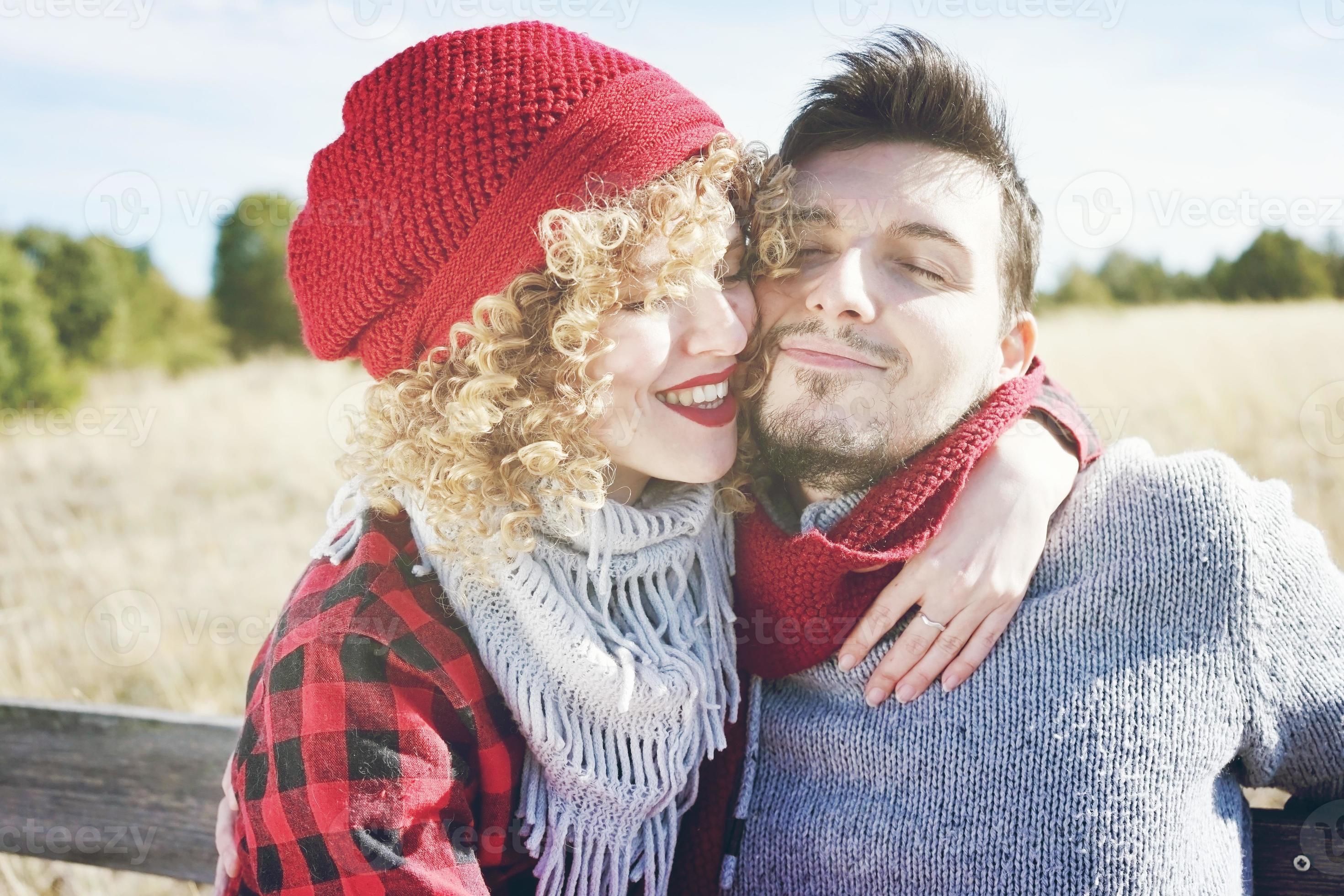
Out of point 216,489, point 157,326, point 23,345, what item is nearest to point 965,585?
point 216,489

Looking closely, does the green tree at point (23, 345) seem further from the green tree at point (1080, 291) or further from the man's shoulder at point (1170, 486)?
the green tree at point (1080, 291)

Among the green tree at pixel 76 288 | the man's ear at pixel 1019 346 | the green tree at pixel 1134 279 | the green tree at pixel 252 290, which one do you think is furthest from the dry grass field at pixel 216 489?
the green tree at pixel 1134 279

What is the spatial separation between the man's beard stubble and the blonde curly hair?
0.34 m

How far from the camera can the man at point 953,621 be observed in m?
1.58

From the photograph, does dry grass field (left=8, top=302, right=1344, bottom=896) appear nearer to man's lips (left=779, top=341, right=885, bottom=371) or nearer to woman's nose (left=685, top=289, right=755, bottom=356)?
man's lips (left=779, top=341, right=885, bottom=371)

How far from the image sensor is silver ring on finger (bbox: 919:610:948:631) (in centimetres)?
171

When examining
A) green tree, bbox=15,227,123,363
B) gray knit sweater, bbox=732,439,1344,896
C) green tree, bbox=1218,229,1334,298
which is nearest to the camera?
gray knit sweater, bbox=732,439,1344,896

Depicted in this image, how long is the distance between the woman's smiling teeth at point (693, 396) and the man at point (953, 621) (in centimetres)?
14

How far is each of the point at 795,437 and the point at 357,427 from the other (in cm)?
95

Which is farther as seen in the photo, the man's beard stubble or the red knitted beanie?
the man's beard stubble

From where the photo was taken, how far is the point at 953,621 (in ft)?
5.60

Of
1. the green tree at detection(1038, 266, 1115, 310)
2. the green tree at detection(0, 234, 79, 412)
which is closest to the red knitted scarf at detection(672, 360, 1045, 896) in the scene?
the green tree at detection(0, 234, 79, 412)

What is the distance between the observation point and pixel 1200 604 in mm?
1619

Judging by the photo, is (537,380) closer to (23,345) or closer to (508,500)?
(508,500)
